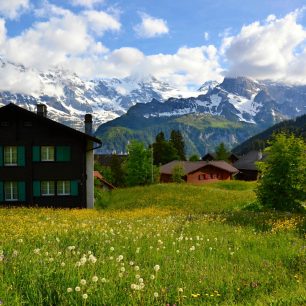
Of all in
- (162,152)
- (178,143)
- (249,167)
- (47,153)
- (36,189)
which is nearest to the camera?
(36,189)

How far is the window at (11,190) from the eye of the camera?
3797cm

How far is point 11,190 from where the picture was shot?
3806 cm

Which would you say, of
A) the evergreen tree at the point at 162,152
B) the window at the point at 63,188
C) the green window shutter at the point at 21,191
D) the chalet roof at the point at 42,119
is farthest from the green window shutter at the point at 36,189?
the evergreen tree at the point at 162,152

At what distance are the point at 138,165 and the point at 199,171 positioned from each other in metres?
20.1

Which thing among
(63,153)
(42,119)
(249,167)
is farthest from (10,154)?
(249,167)

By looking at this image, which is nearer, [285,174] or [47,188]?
[285,174]

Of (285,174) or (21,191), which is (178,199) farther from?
(285,174)

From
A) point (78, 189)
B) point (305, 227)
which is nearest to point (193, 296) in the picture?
point (305, 227)

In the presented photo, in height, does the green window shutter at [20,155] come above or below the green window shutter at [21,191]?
above

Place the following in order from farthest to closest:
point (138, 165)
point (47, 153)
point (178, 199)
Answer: point (138, 165) → point (178, 199) → point (47, 153)

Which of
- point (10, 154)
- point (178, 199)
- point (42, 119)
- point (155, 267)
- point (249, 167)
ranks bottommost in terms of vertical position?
point (178, 199)

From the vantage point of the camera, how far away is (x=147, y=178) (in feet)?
272

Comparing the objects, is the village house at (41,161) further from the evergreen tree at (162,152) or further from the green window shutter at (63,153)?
the evergreen tree at (162,152)

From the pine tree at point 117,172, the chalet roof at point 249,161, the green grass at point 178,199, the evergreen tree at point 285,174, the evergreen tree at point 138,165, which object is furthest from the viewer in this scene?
the chalet roof at point 249,161
